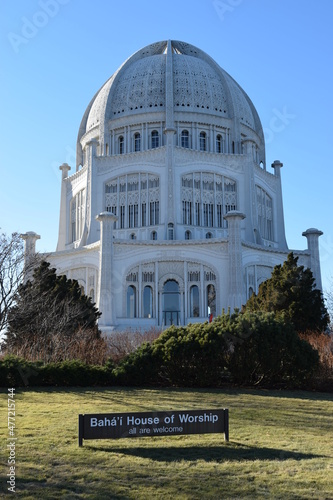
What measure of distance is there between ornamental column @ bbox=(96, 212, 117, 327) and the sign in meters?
30.2

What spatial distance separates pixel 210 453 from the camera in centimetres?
1100

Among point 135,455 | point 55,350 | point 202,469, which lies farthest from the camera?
point 55,350

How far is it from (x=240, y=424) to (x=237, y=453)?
9.17 feet

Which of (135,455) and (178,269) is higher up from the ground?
(178,269)

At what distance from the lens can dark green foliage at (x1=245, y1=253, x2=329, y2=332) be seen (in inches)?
1288

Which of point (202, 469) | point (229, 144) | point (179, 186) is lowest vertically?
point (202, 469)

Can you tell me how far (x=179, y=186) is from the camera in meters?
51.7

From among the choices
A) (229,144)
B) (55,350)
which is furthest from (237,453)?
(229,144)

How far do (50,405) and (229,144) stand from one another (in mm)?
45615

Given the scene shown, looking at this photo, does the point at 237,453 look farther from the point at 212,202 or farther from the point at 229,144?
the point at 229,144

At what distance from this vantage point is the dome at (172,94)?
57.1 meters

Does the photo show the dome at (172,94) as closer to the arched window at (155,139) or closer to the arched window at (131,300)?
the arched window at (155,139)

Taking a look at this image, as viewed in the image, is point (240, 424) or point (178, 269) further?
point (178, 269)

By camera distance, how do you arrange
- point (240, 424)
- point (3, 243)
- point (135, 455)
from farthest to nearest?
point (3, 243)
point (240, 424)
point (135, 455)
